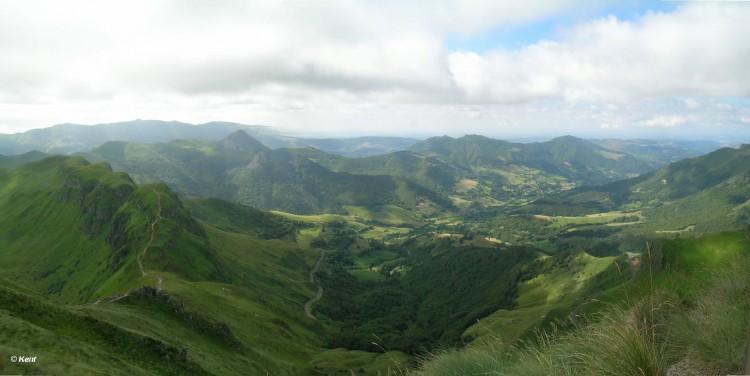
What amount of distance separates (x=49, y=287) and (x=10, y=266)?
45745 mm

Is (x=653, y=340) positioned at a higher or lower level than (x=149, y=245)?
higher

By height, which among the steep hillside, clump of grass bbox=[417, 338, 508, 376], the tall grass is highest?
the tall grass

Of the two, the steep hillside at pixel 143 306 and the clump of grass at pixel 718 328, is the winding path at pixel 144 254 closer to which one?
the steep hillside at pixel 143 306

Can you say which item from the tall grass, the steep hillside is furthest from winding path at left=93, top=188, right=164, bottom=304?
the tall grass

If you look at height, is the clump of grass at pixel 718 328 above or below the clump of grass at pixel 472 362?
above

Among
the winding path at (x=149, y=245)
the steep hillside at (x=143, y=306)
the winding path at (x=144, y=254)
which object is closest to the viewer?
the steep hillside at (x=143, y=306)

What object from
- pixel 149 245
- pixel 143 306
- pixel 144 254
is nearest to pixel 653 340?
pixel 143 306

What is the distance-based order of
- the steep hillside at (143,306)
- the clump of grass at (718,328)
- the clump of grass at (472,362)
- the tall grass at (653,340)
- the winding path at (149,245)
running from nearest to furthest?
the tall grass at (653,340) → the clump of grass at (718,328) → the clump of grass at (472,362) → the steep hillside at (143,306) → the winding path at (149,245)

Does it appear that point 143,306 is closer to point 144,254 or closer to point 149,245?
point 144,254

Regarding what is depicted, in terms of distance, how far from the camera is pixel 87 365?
32.3 m

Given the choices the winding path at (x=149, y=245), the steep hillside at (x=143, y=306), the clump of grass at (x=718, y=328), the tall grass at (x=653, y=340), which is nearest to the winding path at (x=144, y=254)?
the winding path at (x=149, y=245)

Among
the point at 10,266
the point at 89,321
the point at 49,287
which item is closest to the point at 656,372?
the point at 89,321

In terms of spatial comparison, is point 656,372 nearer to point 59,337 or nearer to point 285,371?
point 59,337

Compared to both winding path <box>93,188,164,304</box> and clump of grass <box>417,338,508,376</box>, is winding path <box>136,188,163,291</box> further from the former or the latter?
clump of grass <box>417,338,508,376</box>
